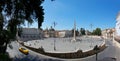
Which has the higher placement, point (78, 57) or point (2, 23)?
point (2, 23)

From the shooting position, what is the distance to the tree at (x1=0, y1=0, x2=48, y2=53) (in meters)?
22.6

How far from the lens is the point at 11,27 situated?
23609 millimetres

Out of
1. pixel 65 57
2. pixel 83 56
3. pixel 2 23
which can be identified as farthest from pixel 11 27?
pixel 83 56

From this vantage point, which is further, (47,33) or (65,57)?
(47,33)

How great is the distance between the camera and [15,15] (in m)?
23.3

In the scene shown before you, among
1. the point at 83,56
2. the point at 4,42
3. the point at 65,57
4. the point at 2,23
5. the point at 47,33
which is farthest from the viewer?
the point at 47,33

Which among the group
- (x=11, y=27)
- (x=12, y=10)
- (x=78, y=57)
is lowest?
(x=78, y=57)

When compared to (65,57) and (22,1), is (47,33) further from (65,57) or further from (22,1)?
(22,1)

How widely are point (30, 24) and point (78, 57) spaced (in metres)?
15.2

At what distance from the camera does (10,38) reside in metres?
24.4

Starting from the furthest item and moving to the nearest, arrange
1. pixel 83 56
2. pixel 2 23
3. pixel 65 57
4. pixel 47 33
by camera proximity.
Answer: pixel 47 33, pixel 83 56, pixel 65 57, pixel 2 23

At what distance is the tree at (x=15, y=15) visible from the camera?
74.1 feet

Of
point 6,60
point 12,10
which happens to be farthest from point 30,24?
point 6,60

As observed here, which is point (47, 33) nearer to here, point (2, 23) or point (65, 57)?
point (65, 57)
